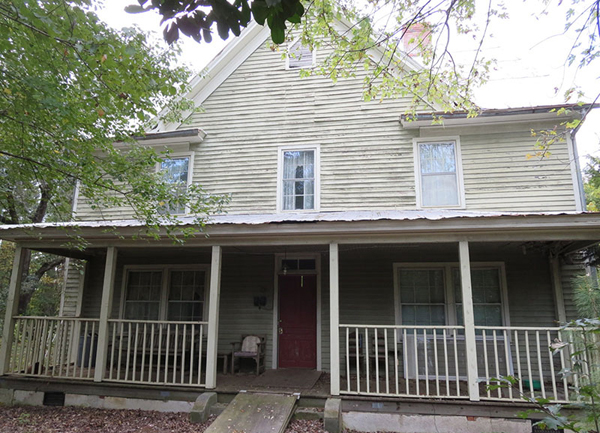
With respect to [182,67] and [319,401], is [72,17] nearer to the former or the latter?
[182,67]

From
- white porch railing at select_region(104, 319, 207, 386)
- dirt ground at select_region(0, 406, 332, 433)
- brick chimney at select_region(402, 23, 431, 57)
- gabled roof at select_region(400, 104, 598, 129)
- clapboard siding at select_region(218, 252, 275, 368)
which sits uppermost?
brick chimney at select_region(402, 23, 431, 57)

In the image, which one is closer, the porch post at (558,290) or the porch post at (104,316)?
the porch post at (104,316)

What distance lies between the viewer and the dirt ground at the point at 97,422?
5586mm

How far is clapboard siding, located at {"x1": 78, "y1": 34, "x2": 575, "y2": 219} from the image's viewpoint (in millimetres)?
7953

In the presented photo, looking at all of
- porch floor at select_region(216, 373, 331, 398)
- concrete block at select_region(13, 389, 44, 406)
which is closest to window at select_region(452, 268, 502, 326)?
porch floor at select_region(216, 373, 331, 398)

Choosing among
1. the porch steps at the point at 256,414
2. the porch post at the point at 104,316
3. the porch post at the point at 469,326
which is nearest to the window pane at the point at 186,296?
the porch post at the point at 104,316

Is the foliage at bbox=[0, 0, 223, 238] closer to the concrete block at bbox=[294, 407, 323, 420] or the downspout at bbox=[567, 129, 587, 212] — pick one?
the concrete block at bbox=[294, 407, 323, 420]

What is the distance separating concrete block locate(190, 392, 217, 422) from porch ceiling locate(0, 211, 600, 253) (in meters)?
2.38

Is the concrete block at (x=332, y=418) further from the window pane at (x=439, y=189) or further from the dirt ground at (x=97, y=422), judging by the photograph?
the window pane at (x=439, y=189)

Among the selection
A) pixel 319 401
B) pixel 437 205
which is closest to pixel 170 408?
pixel 319 401

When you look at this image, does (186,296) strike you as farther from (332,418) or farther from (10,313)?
(332,418)

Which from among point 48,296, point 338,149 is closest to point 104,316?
point 338,149

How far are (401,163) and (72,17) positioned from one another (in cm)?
637

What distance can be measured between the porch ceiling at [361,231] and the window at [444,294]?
1574mm
